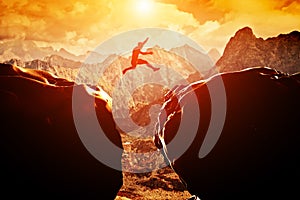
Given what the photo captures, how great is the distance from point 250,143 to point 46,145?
32.0 ft

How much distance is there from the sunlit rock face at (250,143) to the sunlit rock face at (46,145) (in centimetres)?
461

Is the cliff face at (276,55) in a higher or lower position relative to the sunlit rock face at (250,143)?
Answer: higher

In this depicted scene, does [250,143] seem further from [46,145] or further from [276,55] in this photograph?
[276,55]

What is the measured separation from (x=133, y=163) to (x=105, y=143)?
191ft

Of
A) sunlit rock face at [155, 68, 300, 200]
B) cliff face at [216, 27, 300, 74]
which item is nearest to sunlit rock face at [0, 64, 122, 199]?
sunlit rock face at [155, 68, 300, 200]

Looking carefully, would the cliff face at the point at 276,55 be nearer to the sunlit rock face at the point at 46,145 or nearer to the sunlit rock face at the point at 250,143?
the sunlit rock face at the point at 250,143

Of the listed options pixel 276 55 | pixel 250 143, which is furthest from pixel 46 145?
pixel 276 55

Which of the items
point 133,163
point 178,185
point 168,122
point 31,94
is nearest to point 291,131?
point 168,122

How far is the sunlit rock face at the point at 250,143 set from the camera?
1525cm

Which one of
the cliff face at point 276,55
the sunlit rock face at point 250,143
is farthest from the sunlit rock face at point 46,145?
the cliff face at point 276,55

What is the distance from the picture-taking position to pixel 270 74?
16.8 m

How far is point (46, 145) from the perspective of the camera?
1384cm

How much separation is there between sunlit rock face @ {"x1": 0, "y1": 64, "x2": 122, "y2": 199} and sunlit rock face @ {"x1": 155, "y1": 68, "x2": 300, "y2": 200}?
4605mm

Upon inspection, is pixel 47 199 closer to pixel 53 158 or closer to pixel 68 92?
pixel 53 158
